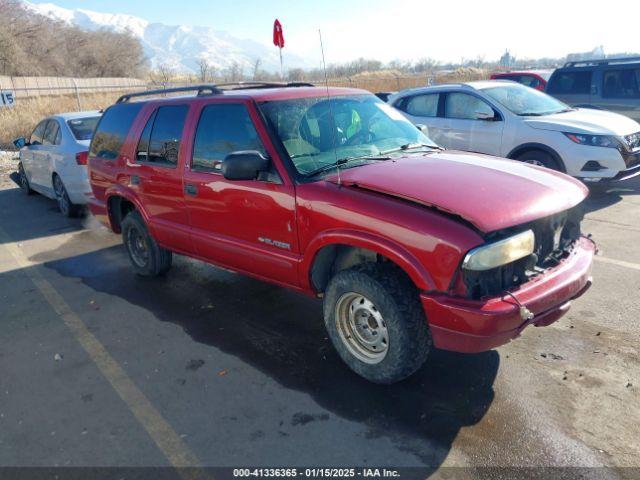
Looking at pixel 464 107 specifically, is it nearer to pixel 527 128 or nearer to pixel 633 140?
pixel 527 128

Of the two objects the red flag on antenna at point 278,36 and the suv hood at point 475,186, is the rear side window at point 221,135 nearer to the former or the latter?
the suv hood at point 475,186

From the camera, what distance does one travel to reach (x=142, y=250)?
5.59m

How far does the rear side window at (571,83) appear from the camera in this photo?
410 inches

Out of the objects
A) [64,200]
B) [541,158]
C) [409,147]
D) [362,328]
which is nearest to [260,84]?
[409,147]

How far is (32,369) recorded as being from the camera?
12.5 ft

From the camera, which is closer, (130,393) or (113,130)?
(130,393)

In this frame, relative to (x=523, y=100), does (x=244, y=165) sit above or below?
below

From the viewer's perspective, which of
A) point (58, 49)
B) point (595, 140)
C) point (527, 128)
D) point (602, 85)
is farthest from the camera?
point (58, 49)

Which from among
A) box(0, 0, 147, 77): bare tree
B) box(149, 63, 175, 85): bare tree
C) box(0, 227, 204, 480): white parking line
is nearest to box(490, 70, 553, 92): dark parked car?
box(0, 227, 204, 480): white parking line

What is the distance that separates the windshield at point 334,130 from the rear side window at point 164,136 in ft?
3.66

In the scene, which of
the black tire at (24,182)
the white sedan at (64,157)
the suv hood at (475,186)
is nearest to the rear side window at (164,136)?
the suv hood at (475,186)

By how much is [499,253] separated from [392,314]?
0.73 metres

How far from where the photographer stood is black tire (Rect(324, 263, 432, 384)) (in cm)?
302

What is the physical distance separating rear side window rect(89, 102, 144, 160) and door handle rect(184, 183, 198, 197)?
1383mm
